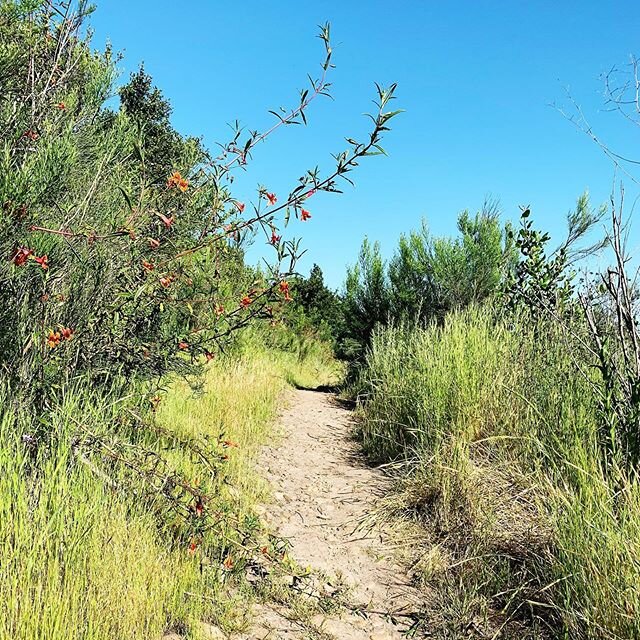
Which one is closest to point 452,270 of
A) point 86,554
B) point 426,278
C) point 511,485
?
point 426,278

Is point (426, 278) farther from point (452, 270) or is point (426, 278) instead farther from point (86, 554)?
point (86, 554)

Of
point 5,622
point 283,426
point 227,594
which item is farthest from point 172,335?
point 283,426

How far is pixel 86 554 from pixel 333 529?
2.09 m

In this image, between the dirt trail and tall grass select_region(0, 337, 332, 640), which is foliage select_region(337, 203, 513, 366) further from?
tall grass select_region(0, 337, 332, 640)

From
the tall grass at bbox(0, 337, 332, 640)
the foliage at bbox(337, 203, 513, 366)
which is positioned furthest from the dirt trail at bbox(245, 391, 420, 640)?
the foliage at bbox(337, 203, 513, 366)

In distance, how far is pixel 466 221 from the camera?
9.34 m

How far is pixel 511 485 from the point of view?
154 inches

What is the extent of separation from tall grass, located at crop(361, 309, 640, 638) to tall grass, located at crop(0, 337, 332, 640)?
1197 mm

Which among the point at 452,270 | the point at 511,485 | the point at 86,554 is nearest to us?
the point at 86,554

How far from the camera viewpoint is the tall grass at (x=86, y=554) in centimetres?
192

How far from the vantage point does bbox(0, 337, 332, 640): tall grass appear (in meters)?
1.92

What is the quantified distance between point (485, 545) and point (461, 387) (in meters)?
1.81

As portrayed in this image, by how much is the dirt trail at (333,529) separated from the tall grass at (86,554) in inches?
14.5

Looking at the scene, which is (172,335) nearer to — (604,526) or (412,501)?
(412,501)
